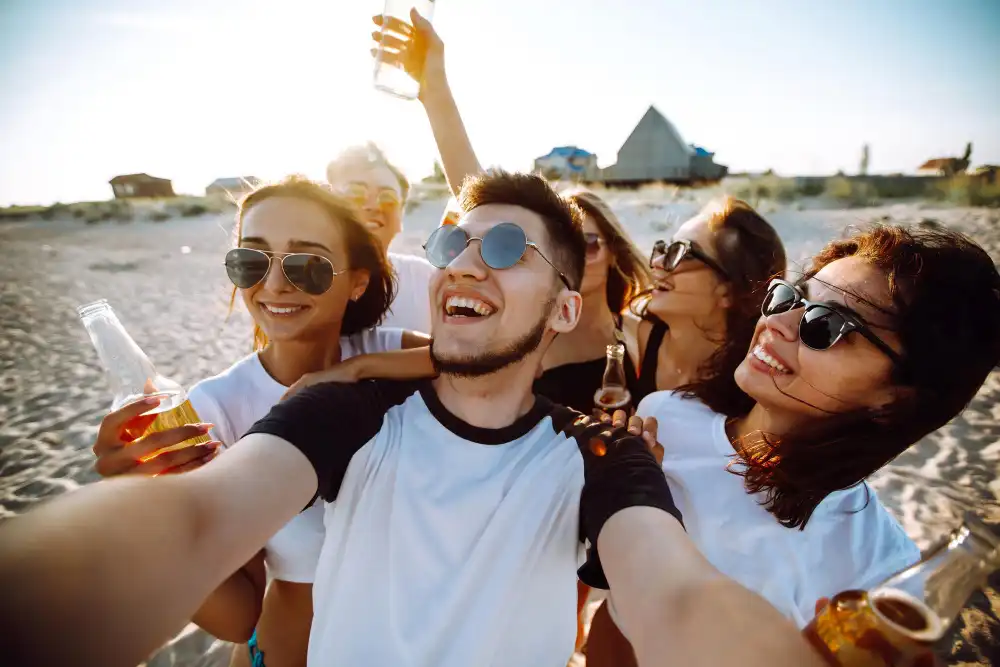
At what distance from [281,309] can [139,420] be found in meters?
0.73

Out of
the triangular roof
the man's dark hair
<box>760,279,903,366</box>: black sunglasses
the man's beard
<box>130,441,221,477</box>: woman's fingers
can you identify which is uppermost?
the triangular roof

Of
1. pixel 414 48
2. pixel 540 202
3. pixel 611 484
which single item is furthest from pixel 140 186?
pixel 611 484

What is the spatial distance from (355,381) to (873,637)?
1647 mm

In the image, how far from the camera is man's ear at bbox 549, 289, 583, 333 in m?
2.00

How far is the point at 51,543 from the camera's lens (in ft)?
2.59

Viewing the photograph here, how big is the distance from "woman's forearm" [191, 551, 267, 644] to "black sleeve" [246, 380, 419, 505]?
838 millimetres

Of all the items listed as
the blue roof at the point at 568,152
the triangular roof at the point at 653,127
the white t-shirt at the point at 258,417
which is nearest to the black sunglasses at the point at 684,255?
the white t-shirt at the point at 258,417

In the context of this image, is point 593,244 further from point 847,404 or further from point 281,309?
point 281,309

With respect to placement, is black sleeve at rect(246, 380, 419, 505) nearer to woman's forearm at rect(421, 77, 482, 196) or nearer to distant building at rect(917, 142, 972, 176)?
woman's forearm at rect(421, 77, 482, 196)

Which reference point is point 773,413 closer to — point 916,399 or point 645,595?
point 916,399

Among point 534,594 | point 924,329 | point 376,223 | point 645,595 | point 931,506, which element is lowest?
point 931,506

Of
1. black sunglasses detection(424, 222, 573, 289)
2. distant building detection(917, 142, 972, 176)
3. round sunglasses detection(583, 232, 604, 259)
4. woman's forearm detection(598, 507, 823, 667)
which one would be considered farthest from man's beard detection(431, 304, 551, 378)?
distant building detection(917, 142, 972, 176)

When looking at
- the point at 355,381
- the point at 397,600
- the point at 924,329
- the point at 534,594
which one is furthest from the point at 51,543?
the point at 924,329

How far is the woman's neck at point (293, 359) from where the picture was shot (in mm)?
2092
